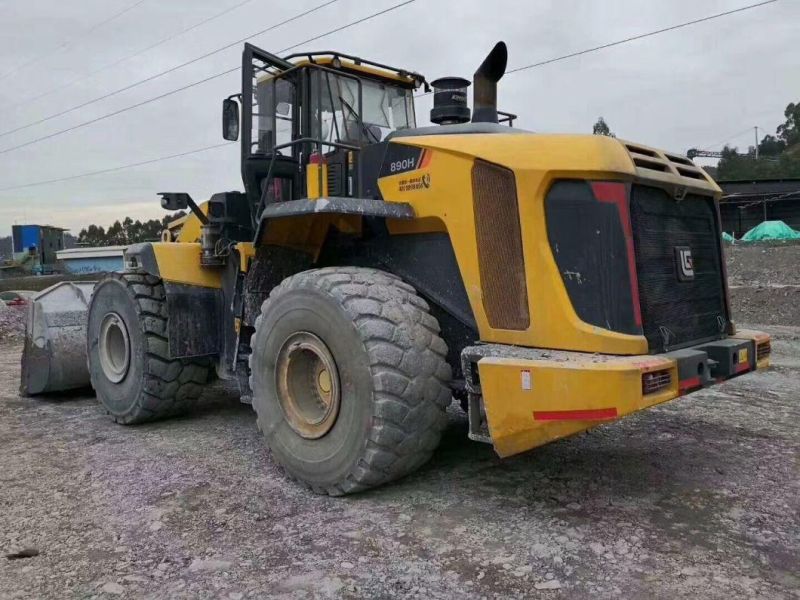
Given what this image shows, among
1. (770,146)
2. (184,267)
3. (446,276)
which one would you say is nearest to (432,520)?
(446,276)


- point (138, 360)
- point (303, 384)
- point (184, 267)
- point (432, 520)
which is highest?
point (184, 267)

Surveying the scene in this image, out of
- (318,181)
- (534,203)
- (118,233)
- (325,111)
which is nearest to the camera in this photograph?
(534,203)

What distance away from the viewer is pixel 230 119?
5227 mm

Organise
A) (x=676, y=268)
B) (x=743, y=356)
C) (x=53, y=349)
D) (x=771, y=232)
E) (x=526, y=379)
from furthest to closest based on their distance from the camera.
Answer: (x=771, y=232)
(x=53, y=349)
(x=743, y=356)
(x=676, y=268)
(x=526, y=379)

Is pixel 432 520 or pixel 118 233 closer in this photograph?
pixel 432 520

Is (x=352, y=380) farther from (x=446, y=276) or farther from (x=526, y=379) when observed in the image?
(x=526, y=379)

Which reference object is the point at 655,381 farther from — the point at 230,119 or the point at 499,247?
the point at 230,119

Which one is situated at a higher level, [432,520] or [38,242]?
[38,242]

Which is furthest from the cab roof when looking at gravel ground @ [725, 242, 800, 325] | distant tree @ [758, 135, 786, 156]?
distant tree @ [758, 135, 786, 156]

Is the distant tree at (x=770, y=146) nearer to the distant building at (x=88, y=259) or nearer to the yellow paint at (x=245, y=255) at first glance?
the distant building at (x=88, y=259)

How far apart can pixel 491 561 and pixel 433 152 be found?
85.6 inches

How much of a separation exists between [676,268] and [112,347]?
482 cm

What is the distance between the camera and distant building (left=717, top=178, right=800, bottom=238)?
1387 inches

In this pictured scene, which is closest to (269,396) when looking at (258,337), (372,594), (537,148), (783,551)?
(258,337)
